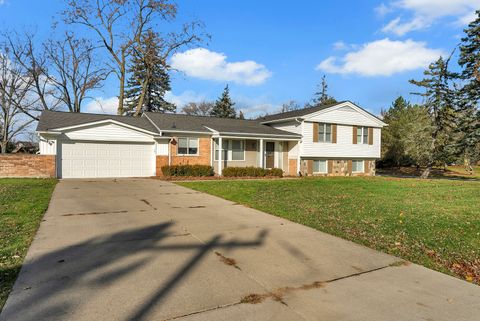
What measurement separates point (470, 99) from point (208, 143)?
2081 cm

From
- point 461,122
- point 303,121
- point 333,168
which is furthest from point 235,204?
point 461,122

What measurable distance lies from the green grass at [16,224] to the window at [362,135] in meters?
20.6

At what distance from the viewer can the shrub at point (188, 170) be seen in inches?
712

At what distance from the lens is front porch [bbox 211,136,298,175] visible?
814 inches

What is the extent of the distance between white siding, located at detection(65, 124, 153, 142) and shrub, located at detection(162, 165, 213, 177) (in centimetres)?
223

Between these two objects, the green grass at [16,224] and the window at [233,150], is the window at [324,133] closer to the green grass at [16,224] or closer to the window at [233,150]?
the window at [233,150]

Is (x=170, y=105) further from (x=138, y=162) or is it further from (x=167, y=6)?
(x=138, y=162)

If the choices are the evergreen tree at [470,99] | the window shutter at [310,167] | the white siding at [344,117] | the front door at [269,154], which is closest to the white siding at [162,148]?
the front door at [269,154]

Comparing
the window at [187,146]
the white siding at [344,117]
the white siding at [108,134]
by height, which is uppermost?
the white siding at [344,117]

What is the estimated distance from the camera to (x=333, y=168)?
2395 centimetres

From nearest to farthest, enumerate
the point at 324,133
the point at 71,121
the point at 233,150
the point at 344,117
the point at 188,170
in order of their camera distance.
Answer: the point at 71,121 < the point at 188,170 < the point at 233,150 < the point at 324,133 < the point at 344,117

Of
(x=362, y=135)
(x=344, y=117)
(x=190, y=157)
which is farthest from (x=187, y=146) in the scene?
(x=362, y=135)

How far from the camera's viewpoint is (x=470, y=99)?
83.2 ft

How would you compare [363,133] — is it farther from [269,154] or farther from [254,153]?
[254,153]
